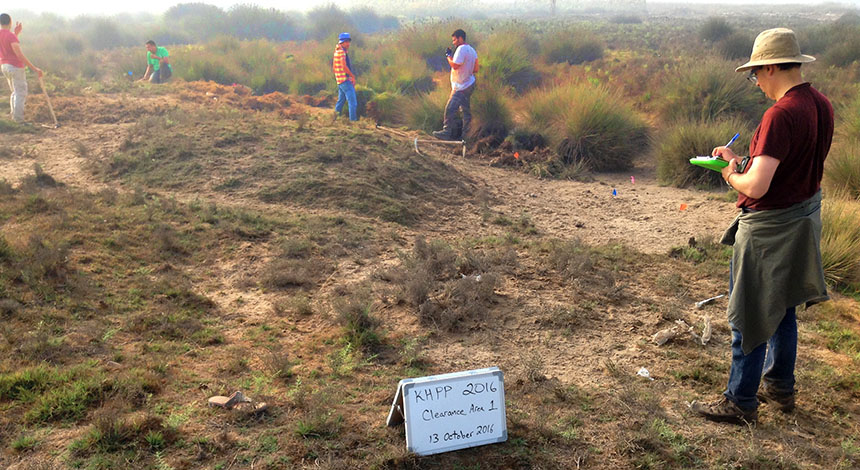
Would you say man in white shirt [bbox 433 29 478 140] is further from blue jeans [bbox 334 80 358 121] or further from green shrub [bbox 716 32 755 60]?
green shrub [bbox 716 32 755 60]

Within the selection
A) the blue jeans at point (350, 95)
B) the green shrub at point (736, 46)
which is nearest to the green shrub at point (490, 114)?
the blue jeans at point (350, 95)

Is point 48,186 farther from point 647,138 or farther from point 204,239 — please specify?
point 647,138

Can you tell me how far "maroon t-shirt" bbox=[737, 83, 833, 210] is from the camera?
292 cm

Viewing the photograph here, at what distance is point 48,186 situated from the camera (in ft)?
26.0

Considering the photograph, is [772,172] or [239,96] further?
[239,96]

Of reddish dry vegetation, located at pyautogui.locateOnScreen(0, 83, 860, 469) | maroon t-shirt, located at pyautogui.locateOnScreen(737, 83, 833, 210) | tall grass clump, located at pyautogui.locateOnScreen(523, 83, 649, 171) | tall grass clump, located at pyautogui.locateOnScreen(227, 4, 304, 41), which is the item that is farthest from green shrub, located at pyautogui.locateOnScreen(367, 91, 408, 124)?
tall grass clump, located at pyautogui.locateOnScreen(227, 4, 304, 41)

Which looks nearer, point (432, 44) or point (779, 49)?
point (779, 49)

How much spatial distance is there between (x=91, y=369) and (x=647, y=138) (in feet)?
32.7

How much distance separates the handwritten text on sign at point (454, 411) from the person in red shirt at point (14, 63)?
10865 mm

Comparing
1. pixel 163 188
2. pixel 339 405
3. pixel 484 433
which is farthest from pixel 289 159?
pixel 484 433

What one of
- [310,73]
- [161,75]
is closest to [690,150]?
[310,73]

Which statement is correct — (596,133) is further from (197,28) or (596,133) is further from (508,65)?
(197,28)

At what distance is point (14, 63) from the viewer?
11.2 metres

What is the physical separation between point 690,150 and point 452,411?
7888mm
